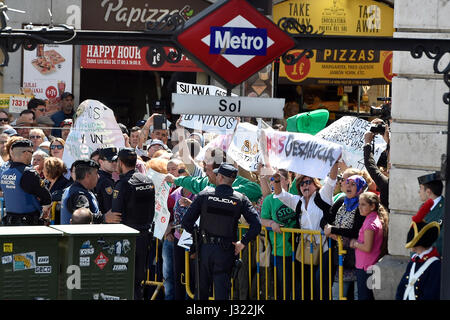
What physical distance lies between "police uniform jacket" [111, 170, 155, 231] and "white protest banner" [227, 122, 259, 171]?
4.15 feet

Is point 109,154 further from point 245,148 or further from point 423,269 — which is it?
point 423,269

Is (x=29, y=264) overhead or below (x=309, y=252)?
overhead

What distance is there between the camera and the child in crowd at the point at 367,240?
33.2ft

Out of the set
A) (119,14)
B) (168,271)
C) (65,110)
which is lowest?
(168,271)

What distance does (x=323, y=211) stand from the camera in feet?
35.1

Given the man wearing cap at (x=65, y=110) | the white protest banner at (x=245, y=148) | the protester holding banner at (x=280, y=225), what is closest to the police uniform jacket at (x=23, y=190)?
the white protest banner at (x=245, y=148)

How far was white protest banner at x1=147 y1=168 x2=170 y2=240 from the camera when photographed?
12.0 m

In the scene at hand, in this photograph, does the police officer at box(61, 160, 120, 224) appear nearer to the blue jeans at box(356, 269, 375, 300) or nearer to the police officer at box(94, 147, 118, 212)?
the police officer at box(94, 147, 118, 212)

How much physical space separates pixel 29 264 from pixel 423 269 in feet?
11.1

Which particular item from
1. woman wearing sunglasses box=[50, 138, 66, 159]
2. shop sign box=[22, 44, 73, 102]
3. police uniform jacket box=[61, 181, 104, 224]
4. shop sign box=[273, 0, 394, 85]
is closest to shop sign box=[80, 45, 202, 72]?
shop sign box=[22, 44, 73, 102]

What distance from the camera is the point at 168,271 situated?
479 inches

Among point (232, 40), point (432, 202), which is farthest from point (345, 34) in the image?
point (232, 40)

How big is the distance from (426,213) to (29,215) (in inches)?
189
